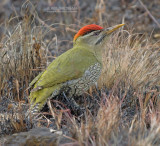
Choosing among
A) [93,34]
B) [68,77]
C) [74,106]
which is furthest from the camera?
[93,34]

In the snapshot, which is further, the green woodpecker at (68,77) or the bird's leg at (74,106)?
the bird's leg at (74,106)

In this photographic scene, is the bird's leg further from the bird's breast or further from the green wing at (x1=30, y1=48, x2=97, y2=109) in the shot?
the green wing at (x1=30, y1=48, x2=97, y2=109)

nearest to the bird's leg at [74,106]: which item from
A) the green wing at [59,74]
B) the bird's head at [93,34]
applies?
the green wing at [59,74]

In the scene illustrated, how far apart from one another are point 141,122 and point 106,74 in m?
1.64

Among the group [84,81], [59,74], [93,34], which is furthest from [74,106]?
[93,34]

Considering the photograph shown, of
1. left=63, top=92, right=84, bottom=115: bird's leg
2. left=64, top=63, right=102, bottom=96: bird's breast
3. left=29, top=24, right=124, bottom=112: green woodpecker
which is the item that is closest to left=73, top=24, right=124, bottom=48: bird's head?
left=29, top=24, right=124, bottom=112: green woodpecker

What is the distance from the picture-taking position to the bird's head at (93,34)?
4.48m

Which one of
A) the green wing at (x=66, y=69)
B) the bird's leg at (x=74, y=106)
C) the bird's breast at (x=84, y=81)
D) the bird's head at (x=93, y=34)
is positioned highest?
the bird's head at (x=93, y=34)

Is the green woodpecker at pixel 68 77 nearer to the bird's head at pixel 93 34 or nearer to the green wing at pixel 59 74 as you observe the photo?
the green wing at pixel 59 74

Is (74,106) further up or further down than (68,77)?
further down

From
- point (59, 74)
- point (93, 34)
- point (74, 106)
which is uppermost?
point (93, 34)

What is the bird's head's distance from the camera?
4484 millimetres

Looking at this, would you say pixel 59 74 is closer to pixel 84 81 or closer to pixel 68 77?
pixel 68 77

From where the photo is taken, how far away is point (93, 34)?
4.53m
